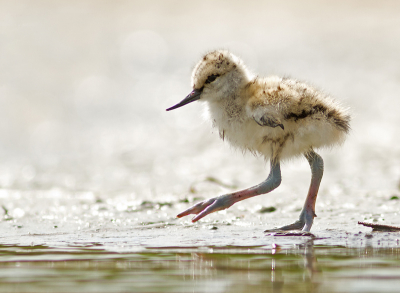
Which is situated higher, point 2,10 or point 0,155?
point 2,10

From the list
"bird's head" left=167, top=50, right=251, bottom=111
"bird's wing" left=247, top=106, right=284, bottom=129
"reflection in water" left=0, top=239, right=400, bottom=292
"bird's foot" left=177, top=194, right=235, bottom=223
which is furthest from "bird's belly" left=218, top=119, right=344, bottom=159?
"reflection in water" left=0, top=239, right=400, bottom=292

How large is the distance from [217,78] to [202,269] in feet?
6.12

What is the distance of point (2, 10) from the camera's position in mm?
16672

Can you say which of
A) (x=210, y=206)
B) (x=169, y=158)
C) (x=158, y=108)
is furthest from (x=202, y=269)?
(x=158, y=108)

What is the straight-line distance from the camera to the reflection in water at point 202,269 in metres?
2.67

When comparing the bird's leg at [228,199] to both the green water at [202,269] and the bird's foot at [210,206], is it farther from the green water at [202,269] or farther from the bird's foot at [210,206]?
the green water at [202,269]

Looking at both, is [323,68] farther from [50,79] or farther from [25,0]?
[25,0]

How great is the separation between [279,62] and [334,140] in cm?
835

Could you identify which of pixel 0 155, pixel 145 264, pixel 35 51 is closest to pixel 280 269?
pixel 145 264

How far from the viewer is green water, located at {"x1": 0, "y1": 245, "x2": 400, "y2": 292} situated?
2.66 meters

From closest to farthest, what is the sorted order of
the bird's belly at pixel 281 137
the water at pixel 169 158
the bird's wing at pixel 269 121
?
the water at pixel 169 158 < the bird's wing at pixel 269 121 < the bird's belly at pixel 281 137

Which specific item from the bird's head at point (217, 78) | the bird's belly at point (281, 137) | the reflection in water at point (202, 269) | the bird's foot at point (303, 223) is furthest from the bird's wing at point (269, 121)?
the reflection in water at point (202, 269)

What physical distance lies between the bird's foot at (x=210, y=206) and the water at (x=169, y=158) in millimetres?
133

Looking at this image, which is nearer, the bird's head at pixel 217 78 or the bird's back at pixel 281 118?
the bird's back at pixel 281 118
